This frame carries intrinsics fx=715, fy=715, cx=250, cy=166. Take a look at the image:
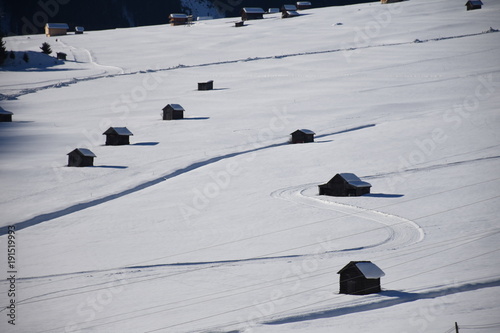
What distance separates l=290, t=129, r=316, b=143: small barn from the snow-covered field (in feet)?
2.81

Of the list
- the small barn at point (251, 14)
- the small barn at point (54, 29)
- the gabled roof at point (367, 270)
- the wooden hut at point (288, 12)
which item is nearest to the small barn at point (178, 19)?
the small barn at point (251, 14)

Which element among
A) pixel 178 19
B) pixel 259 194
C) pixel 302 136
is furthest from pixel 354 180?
pixel 178 19

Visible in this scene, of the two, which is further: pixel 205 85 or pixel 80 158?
pixel 205 85

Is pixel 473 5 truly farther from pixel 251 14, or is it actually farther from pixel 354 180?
pixel 354 180

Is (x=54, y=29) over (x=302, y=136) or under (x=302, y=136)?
over

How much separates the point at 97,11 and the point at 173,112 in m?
93.1

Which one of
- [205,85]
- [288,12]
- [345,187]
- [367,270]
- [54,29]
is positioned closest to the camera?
[367,270]

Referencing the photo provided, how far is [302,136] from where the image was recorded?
41.4 metres

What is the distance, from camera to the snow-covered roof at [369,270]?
1923 cm

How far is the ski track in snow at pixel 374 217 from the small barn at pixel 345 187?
65 cm

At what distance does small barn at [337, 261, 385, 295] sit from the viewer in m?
19.3

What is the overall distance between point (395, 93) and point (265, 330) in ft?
128

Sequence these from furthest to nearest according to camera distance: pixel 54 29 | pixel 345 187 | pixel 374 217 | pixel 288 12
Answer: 1. pixel 288 12
2. pixel 54 29
3. pixel 345 187
4. pixel 374 217

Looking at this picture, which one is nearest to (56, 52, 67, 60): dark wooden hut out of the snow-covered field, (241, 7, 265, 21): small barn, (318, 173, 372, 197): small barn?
the snow-covered field
